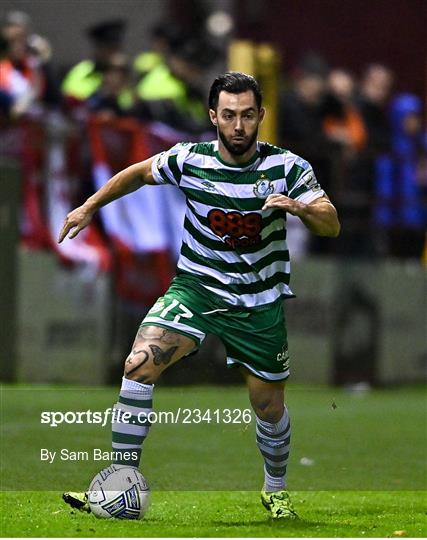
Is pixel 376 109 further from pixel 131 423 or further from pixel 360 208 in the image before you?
pixel 131 423

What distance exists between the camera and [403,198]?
699 inches

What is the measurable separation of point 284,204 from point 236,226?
49cm

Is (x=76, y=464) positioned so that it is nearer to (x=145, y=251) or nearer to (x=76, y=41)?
(x=145, y=251)

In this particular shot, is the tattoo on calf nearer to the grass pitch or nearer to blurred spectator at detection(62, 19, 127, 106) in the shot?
the grass pitch

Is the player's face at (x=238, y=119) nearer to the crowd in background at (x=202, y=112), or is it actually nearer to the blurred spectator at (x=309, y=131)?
the crowd in background at (x=202, y=112)

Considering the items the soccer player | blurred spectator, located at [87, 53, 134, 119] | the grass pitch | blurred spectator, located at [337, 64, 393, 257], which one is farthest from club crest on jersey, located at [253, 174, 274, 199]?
blurred spectator, located at [337, 64, 393, 257]

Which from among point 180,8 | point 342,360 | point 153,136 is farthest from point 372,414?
point 180,8

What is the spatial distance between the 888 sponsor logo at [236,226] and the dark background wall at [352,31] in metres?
15.4

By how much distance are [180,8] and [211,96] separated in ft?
47.1

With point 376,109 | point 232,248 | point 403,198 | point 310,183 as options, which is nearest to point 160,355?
point 232,248

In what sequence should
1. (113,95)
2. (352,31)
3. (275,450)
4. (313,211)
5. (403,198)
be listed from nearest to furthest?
1. (313,211)
2. (275,450)
3. (113,95)
4. (403,198)
5. (352,31)

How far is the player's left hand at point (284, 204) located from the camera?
291 inches

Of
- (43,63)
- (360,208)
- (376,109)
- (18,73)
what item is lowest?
(360,208)

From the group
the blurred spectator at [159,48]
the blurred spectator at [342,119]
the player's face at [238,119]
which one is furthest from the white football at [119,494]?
the blurred spectator at [342,119]
